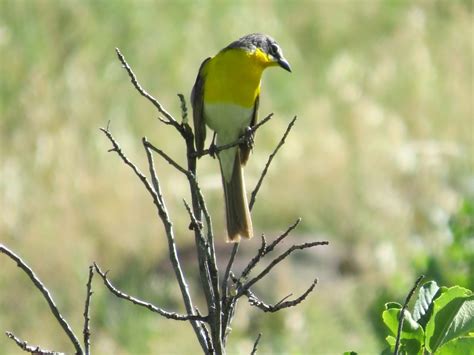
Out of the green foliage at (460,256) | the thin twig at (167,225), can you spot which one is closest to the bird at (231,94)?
the green foliage at (460,256)

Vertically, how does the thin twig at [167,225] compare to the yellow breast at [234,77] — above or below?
below

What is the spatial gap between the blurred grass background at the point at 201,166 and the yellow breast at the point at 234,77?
2.89 m

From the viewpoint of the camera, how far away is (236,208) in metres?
3.37

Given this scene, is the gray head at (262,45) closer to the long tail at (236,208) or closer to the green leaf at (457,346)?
the long tail at (236,208)

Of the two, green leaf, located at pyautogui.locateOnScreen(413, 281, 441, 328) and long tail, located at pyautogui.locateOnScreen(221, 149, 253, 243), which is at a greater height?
long tail, located at pyautogui.locateOnScreen(221, 149, 253, 243)

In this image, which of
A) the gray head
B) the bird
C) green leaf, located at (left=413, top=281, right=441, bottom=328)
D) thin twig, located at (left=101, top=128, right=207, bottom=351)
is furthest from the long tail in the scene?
green leaf, located at (left=413, top=281, right=441, bottom=328)

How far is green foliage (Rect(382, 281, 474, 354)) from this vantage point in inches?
71.3

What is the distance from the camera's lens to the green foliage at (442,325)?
5.94ft

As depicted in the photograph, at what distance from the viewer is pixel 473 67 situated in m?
13.1

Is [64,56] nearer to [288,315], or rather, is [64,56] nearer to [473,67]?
[288,315]

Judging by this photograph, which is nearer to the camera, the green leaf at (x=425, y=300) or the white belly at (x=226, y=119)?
the green leaf at (x=425, y=300)

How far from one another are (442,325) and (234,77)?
7.42ft

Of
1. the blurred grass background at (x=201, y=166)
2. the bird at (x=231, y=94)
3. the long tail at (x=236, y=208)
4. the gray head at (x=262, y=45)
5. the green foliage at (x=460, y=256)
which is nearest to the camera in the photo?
the long tail at (x=236, y=208)

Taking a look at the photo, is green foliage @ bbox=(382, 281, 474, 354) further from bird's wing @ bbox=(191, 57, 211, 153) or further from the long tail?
bird's wing @ bbox=(191, 57, 211, 153)
